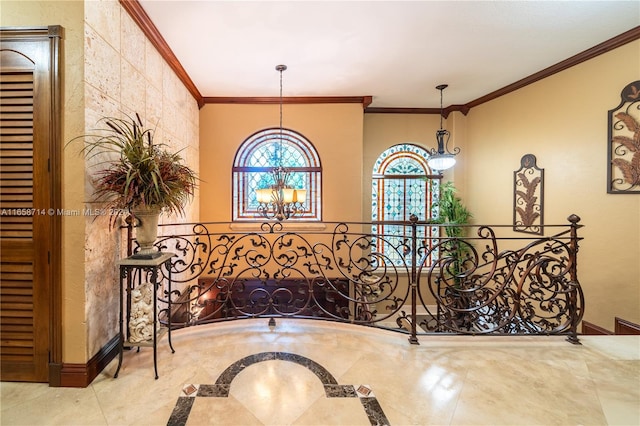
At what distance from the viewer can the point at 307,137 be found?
4.63 metres

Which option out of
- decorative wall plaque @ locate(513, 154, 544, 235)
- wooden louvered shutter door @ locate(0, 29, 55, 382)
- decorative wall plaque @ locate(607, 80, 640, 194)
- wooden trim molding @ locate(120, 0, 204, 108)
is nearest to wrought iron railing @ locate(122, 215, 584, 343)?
decorative wall plaque @ locate(513, 154, 544, 235)

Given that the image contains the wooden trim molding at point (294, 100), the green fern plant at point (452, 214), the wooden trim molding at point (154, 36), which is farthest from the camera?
the green fern plant at point (452, 214)

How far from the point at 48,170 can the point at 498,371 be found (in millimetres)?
3458

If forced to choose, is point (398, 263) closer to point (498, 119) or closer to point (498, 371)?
point (498, 119)

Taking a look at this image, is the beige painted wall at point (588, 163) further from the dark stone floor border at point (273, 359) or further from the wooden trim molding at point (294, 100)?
the dark stone floor border at point (273, 359)

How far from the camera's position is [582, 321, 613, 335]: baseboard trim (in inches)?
117

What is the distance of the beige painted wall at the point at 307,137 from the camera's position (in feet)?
15.0

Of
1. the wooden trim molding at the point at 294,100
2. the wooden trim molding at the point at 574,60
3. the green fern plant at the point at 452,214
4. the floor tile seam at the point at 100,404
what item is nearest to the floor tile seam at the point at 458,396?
the floor tile seam at the point at 100,404

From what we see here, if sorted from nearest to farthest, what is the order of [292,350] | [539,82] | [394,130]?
[292,350] < [539,82] < [394,130]

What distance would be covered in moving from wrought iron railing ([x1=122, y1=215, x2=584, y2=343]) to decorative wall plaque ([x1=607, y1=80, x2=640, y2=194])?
804 mm

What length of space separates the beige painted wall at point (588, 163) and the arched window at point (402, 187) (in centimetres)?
138

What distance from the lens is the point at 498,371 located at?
1.95 m

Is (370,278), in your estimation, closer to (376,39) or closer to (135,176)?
(376,39)

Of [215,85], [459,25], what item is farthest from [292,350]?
[215,85]
